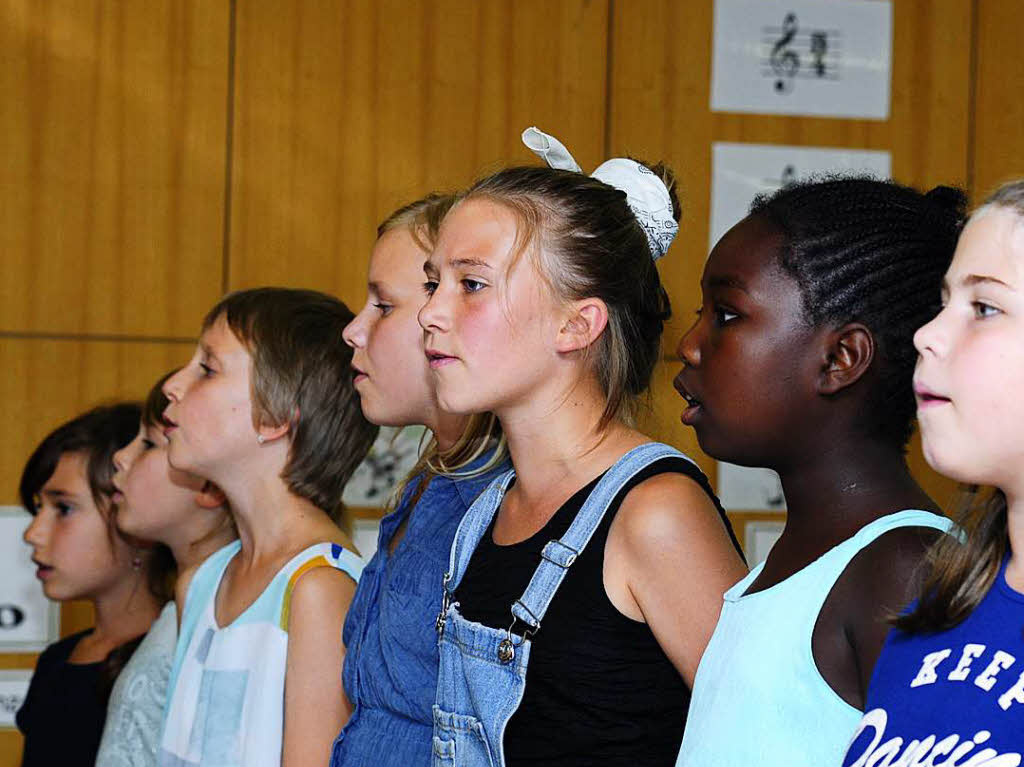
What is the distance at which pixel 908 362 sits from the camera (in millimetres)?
1306

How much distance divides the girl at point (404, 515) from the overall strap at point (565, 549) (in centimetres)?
30

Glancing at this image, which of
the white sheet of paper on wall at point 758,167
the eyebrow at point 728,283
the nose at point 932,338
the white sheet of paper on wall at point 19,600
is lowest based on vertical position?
the white sheet of paper on wall at point 19,600

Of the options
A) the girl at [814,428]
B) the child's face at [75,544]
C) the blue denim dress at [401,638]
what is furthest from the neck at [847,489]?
the child's face at [75,544]

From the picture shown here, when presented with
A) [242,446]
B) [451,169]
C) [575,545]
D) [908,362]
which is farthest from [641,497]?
[451,169]

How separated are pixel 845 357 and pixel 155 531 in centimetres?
161

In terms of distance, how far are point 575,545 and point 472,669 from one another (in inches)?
7.2

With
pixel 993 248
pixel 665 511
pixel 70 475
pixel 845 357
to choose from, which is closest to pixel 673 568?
pixel 665 511

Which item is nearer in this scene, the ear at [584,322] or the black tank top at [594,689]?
the black tank top at [594,689]

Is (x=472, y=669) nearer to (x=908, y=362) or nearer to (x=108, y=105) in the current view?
(x=908, y=362)

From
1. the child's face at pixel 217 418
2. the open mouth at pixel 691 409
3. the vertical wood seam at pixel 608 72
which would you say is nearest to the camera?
the open mouth at pixel 691 409

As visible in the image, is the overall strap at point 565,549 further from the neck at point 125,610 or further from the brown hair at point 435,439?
the neck at point 125,610

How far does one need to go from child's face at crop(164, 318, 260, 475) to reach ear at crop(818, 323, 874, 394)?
1155mm

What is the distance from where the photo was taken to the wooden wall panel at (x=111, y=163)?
3223 millimetres

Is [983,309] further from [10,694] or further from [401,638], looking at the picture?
[10,694]
